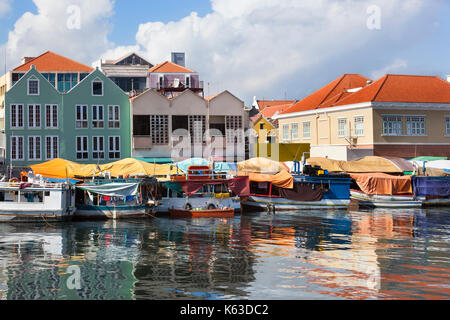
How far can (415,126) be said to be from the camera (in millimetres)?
64750

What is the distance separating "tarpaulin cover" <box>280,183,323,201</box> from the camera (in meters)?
51.0

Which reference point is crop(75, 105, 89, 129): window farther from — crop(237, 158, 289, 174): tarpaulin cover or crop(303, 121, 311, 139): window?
crop(303, 121, 311, 139): window

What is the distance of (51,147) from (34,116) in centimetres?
351

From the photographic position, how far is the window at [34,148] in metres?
60.4

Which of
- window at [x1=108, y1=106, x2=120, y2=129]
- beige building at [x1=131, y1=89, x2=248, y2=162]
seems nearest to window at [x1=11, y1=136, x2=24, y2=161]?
window at [x1=108, y1=106, x2=120, y2=129]

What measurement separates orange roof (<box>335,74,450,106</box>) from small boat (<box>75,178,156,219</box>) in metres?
28.8

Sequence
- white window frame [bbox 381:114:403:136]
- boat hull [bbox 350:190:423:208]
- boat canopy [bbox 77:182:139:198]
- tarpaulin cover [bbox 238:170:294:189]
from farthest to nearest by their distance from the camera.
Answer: white window frame [bbox 381:114:403:136] < boat hull [bbox 350:190:423:208] < tarpaulin cover [bbox 238:170:294:189] < boat canopy [bbox 77:182:139:198]

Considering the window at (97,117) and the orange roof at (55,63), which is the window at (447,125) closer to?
the window at (97,117)

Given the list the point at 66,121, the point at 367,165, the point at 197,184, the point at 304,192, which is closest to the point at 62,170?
the point at 197,184

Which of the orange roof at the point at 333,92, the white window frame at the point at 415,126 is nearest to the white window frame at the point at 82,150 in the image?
the orange roof at the point at 333,92

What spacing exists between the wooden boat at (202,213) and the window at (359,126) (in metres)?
23.5

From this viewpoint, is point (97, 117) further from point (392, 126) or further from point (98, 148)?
point (392, 126)

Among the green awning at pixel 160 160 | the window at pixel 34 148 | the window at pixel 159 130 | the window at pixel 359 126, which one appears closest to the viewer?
the window at pixel 34 148

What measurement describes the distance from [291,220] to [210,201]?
6.66 m
